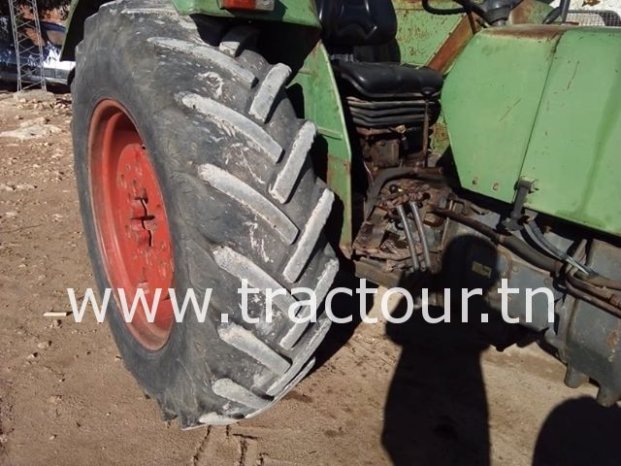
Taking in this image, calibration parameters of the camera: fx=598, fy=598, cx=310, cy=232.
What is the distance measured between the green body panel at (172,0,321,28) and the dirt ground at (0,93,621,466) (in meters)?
1.41

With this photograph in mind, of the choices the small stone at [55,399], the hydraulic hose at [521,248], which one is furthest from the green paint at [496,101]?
the small stone at [55,399]

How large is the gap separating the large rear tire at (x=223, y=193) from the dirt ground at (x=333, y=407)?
35 cm

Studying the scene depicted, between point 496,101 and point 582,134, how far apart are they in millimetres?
302

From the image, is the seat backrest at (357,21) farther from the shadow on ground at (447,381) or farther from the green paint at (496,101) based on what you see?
the shadow on ground at (447,381)

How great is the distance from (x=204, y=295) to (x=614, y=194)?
3.54 ft

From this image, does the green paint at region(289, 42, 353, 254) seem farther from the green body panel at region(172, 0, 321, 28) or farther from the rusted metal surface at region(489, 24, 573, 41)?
the rusted metal surface at region(489, 24, 573, 41)

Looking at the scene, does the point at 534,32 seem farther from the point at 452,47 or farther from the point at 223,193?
the point at 223,193

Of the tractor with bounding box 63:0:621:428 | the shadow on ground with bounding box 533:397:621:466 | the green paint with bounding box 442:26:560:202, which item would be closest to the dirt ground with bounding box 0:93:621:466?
the shadow on ground with bounding box 533:397:621:466

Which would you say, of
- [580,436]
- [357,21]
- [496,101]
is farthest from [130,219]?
[580,436]

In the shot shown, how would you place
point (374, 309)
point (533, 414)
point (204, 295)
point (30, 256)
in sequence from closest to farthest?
point (204, 295)
point (533, 414)
point (374, 309)
point (30, 256)

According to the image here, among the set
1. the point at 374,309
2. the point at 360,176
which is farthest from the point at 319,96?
the point at 374,309

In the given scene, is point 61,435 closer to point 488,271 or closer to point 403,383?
point 403,383

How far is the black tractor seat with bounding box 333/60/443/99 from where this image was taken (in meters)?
2.03

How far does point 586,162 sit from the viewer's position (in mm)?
1537
